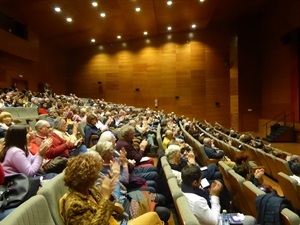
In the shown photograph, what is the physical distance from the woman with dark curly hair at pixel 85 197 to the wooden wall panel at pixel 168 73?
12.6 m

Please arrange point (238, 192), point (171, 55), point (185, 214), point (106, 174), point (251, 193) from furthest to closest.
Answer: point (171, 55) < point (238, 192) < point (251, 193) < point (106, 174) < point (185, 214)

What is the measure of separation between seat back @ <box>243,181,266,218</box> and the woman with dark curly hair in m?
1.06

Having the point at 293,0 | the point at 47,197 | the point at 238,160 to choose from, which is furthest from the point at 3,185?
the point at 293,0

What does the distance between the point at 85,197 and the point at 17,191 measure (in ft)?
1.11

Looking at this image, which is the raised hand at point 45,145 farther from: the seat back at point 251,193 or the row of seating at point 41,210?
the seat back at point 251,193

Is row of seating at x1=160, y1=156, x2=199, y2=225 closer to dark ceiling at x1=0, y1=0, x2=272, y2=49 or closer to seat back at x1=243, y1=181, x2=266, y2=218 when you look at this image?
seat back at x1=243, y1=181, x2=266, y2=218

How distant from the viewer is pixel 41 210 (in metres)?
1.29

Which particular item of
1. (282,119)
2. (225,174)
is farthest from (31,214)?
(282,119)

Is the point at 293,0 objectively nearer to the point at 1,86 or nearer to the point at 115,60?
the point at 115,60

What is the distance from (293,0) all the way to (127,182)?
9323mm

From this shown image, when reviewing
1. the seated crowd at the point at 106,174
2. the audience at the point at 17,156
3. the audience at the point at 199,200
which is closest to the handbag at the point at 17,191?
the seated crowd at the point at 106,174

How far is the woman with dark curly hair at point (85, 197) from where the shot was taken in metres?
1.35

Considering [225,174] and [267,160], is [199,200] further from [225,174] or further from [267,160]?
[267,160]

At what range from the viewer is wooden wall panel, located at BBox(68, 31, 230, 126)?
542 inches
